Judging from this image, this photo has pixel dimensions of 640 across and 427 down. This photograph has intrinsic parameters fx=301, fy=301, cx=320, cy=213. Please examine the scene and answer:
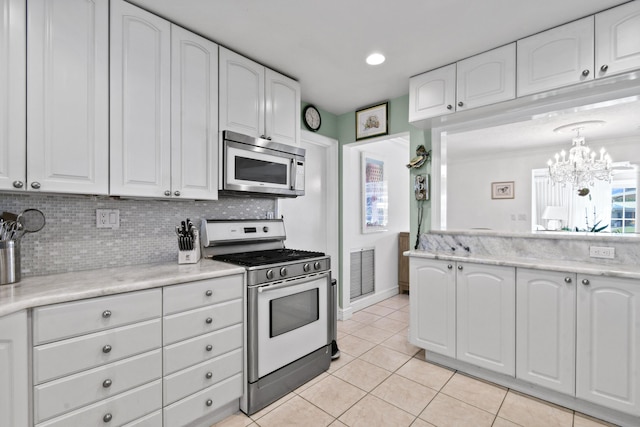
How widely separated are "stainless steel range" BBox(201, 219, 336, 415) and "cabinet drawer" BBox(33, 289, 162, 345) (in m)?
0.58

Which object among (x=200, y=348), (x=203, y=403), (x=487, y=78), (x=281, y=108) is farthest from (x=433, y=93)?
(x=203, y=403)

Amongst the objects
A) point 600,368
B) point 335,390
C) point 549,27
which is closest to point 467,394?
point 600,368

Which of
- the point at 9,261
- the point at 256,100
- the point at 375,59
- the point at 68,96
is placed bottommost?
the point at 9,261

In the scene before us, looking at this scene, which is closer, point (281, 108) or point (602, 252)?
point (602, 252)

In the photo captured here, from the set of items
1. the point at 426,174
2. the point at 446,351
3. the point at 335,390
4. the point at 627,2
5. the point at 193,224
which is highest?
the point at 627,2

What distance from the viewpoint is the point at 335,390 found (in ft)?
7.04

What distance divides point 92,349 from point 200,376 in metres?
0.59

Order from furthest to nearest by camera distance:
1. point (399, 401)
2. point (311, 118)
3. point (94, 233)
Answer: point (311, 118), point (399, 401), point (94, 233)

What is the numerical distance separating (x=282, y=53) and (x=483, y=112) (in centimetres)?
164

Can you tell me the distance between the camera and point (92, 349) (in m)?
1.37

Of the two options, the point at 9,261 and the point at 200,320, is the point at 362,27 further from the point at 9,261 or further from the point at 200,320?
the point at 9,261

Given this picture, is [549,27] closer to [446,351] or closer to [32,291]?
[446,351]

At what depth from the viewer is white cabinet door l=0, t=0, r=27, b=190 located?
1.38 m

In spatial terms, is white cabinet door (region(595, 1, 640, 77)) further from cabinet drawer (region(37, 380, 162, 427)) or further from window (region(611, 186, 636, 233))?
window (region(611, 186, 636, 233))
